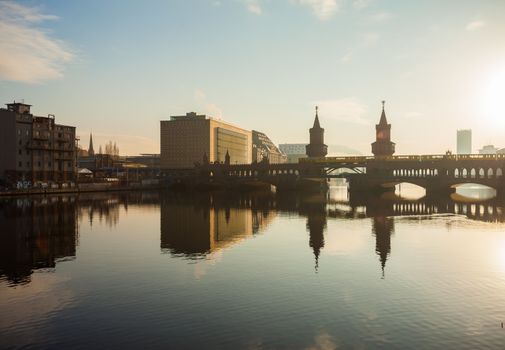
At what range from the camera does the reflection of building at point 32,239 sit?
4031 cm

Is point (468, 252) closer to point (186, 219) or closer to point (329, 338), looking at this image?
point (329, 338)

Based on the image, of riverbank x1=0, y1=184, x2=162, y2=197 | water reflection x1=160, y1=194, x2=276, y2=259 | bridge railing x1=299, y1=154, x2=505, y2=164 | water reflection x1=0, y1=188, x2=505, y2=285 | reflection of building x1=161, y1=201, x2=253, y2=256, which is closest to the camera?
water reflection x1=0, y1=188, x2=505, y2=285

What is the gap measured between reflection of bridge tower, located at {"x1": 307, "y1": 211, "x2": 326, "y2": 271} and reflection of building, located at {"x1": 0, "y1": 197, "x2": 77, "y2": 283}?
2721cm

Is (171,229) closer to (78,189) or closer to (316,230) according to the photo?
(316,230)

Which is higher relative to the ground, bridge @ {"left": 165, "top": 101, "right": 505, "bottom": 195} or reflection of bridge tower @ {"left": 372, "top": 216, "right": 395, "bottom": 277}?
bridge @ {"left": 165, "top": 101, "right": 505, "bottom": 195}

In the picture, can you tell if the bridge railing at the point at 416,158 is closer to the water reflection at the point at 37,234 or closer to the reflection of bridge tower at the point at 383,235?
the reflection of bridge tower at the point at 383,235

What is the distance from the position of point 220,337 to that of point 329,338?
5.90 metres

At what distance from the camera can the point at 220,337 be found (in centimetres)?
2330

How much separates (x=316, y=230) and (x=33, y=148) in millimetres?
116858

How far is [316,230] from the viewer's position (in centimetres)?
6631

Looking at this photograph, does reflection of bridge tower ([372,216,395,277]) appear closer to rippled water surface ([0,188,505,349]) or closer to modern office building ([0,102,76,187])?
rippled water surface ([0,188,505,349])

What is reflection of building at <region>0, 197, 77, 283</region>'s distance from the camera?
132 feet

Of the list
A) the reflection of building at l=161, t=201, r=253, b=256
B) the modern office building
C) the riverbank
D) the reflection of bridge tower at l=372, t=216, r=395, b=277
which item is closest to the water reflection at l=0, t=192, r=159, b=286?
the reflection of building at l=161, t=201, r=253, b=256

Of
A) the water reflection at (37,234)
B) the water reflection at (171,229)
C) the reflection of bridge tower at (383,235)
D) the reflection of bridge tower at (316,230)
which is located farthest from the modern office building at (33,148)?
the reflection of bridge tower at (383,235)
